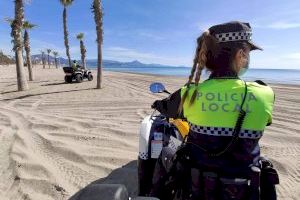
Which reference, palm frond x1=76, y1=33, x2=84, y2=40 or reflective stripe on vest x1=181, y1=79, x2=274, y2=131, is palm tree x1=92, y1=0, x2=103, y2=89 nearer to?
reflective stripe on vest x1=181, y1=79, x2=274, y2=131

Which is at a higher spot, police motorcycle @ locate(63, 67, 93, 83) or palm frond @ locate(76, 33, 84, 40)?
palm frond @ locate(76, 33, 84, 40)

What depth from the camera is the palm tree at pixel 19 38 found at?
18.3 m

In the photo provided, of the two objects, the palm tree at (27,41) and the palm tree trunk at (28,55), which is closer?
the palm tree trunk at (28,55)

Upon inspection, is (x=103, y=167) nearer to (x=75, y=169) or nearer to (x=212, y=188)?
(x=75, y=169)

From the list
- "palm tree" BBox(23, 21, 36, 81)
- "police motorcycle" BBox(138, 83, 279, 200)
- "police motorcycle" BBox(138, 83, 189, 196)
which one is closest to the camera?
"police motorcycle" BBox(138, 83, 279, 200)

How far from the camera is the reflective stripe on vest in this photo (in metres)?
2.18

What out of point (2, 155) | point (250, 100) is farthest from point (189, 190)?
point (2, 155)

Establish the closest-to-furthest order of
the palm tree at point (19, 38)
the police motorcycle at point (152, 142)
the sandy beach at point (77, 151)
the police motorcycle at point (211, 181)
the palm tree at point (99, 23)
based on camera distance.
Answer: the police motorcycle at point (211, 181), the police motorcycle at point (152, 142), the sandy beach at point (77, 151), the palm tree at point (19, 38), the palm tree at point (99, 23)

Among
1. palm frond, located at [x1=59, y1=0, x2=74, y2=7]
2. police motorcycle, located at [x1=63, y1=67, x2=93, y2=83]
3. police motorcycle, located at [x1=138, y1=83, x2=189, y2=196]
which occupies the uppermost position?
palm frond, located at [x1=59, y1=0, x2=74, y2=7]

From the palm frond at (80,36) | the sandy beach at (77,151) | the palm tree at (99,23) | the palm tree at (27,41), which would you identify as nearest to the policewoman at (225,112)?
the sandy beach at (77,151)

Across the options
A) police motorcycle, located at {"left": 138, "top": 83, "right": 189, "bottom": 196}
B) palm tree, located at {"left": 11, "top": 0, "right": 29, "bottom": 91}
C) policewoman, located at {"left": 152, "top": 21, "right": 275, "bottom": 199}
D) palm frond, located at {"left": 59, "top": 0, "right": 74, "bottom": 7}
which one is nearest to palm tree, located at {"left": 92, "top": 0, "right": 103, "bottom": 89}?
palm tree, located at {"left": 11, "top": 0, "right": 29, "bottom": 91}

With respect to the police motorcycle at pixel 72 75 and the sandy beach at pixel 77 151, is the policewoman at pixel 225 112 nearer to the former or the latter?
the sandy beach at pixel 77 151

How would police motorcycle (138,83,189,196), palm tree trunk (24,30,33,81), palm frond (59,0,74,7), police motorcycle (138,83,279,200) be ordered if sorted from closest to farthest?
1. police motorcycle (138,83,279,200)
2. police motorcycle (138,83,189,196)
3. palm tree trunk (24,30,33,81)
4. palm frond (59,0,74,7)

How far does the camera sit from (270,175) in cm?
233
